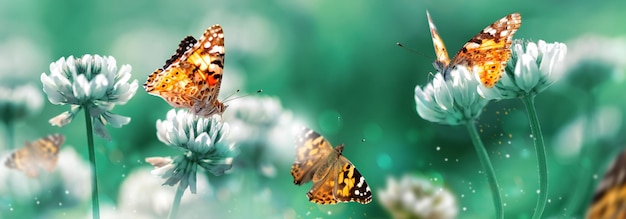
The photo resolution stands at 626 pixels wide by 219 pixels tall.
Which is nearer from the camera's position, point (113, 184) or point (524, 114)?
point (524, 114)

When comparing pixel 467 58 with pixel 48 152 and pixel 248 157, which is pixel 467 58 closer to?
pixel 248 157

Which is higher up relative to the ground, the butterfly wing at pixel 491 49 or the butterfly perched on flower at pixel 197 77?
the butterfly wing at pixel 491 49

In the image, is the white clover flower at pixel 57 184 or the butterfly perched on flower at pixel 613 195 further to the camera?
the white clover flower at pixel 57 184

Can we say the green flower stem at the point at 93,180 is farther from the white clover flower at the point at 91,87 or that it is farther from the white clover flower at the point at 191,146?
the white clover flower at the point at 191,146

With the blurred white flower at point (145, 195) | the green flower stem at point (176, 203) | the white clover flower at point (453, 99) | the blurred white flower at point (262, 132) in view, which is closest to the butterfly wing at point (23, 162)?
the blurred white flower at point (145, 195)

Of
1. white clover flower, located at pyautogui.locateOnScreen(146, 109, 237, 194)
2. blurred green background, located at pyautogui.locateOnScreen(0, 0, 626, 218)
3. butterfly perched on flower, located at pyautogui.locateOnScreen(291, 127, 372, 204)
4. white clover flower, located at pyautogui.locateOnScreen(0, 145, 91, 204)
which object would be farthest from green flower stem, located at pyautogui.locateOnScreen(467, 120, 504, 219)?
white clover flower, located at pyautogui.locateOnScreen(0, 145, 91, 204)

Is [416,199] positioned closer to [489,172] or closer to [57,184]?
[489,172]

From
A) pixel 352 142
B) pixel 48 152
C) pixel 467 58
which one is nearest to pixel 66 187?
pixel 48 152
